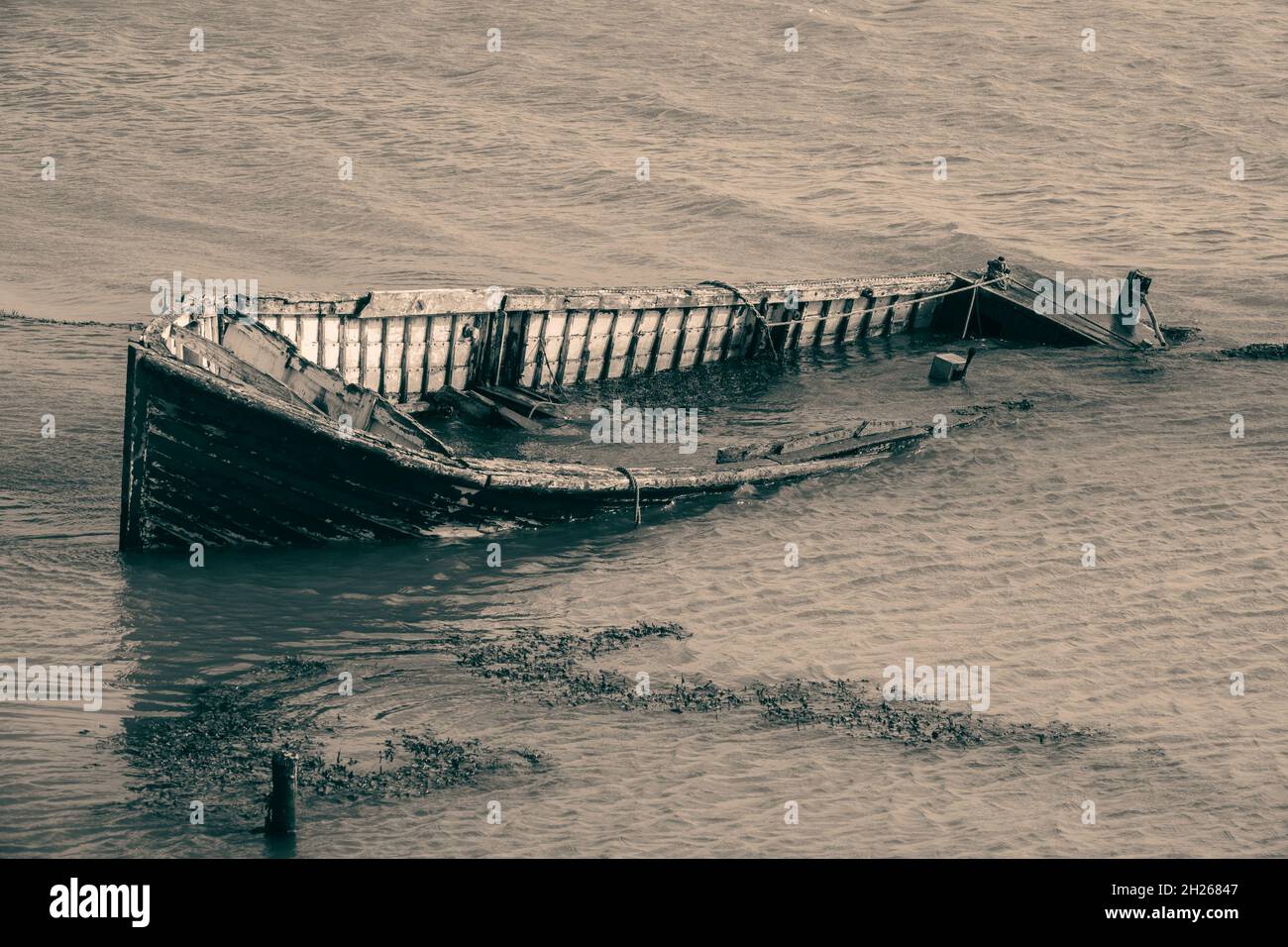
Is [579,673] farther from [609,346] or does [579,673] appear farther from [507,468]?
[609,346]

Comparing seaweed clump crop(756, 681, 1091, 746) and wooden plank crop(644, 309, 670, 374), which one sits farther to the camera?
wooden plank crop(644, 309, 670, 374)

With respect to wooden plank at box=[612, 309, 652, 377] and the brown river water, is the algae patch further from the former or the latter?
wooden plank at box=[612, 309, 652, 377]

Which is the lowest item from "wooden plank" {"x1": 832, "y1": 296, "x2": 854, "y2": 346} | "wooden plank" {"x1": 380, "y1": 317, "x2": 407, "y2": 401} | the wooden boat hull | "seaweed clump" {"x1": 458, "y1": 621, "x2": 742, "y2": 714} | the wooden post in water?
the wooden post in water

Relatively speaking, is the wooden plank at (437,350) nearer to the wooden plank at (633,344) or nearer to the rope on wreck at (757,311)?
the wooden plank at (633,344)

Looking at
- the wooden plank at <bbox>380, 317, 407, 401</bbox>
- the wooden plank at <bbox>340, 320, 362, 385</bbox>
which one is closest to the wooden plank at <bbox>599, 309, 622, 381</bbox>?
the wooden plank at <bbox>380, 317, 407, 401</bbox>

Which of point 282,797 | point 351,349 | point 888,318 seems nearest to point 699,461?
point 351,349

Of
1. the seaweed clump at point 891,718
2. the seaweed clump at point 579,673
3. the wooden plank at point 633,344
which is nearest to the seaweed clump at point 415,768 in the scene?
the seaweed clump at point 579,673
